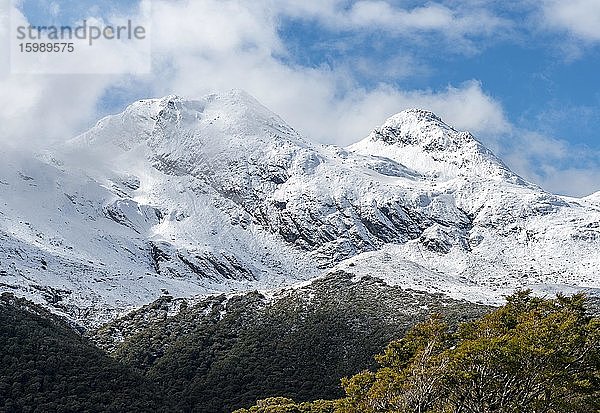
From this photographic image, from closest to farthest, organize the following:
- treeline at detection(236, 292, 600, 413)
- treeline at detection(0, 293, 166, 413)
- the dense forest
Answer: treeline at detection(236, 292, 600, 413)
the dense forest
treeline at detection(0, 293, 166, 413)

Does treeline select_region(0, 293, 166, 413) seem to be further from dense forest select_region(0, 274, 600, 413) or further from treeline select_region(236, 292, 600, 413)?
treeline select_region(236, 292, 600, 413)

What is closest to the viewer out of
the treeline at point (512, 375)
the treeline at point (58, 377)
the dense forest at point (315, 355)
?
the treeline at point (512, 375)

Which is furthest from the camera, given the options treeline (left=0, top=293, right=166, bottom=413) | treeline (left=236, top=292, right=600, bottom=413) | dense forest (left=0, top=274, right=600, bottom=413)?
treeline (left=0, top=293, right=166, bottom=413)

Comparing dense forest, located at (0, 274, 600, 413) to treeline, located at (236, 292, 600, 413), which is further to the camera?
dense forest, located at (0, 274, 600, 413)

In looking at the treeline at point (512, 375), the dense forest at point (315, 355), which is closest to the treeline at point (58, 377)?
the dense forest at point (315, 355)

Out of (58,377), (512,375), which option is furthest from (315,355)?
(512,375)

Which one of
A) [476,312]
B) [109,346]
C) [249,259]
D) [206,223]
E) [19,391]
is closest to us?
[19,391]

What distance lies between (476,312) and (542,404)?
7281 centimetres

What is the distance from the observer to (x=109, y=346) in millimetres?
104312

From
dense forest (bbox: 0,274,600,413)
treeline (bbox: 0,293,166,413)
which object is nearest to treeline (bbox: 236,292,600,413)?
dense forest (bbox: 0,274,600,413)

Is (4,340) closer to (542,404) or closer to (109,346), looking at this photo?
(109,346)

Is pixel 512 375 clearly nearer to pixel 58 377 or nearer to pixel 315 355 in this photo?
pixel 58 377

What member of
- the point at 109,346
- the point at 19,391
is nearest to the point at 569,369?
the point at 19,391

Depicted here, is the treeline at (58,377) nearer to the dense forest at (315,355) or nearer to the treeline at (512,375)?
the dense forest at (315,355)
